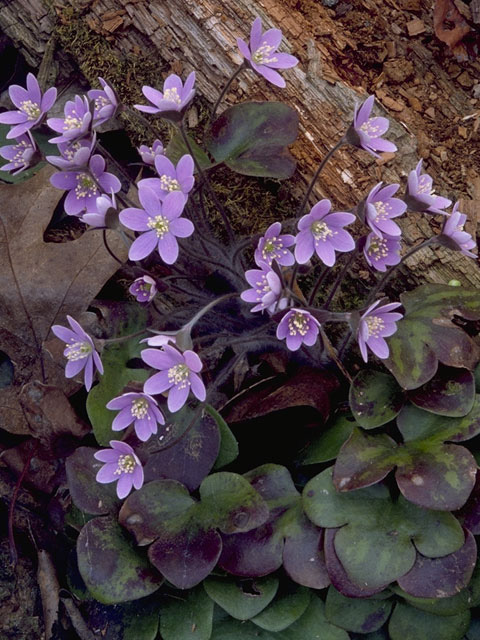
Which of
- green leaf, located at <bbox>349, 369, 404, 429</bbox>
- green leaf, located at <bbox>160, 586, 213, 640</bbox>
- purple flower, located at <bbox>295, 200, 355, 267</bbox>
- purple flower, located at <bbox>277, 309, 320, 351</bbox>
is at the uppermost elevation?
purple flower, located at <bbox>295, 200, 355, 267</bbox>

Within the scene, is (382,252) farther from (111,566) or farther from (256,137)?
(111,566)

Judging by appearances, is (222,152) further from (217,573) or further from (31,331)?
(217,573)

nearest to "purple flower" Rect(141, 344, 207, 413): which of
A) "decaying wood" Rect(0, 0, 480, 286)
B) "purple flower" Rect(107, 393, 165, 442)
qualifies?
"purple flower" Rect(107, 393, 165, 442)

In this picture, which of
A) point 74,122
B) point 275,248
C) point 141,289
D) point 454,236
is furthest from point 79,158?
point 454,236

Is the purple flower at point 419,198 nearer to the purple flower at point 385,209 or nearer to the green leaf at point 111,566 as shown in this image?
the purple flower at point 385,209

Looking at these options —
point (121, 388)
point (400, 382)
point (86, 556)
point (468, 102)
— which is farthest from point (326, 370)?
point (468, 102)

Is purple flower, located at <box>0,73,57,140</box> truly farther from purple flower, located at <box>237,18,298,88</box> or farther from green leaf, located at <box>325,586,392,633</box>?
green leaf, located at <box>325,586,392,633</box>
